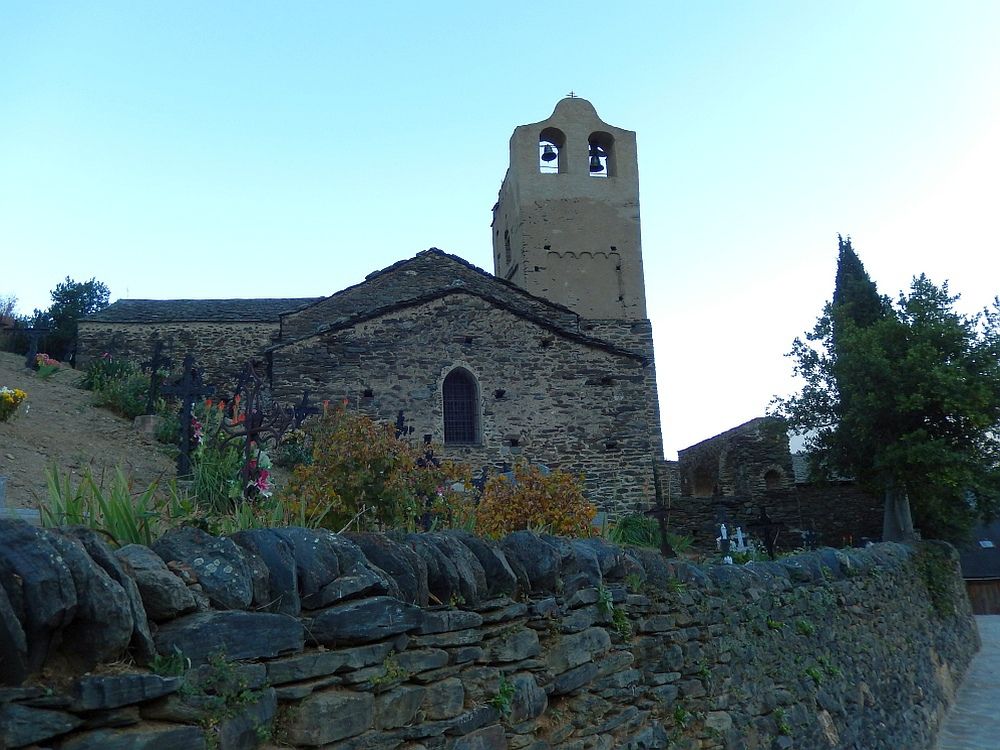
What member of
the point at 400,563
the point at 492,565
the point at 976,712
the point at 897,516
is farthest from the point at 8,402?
the point at 897,516

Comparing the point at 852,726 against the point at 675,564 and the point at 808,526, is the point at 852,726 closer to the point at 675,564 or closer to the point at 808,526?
the point at 675,564

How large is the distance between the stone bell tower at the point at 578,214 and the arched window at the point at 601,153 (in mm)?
31

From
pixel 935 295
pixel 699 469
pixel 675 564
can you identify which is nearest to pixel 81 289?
pixel 699 469

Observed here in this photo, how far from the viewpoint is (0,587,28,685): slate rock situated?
1869 millimetres

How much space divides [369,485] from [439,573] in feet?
8.73

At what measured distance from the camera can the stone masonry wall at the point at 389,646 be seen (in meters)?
2.04

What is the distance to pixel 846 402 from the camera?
685 inches

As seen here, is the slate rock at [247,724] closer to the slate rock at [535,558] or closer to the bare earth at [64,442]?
the slate rock at [535,558]

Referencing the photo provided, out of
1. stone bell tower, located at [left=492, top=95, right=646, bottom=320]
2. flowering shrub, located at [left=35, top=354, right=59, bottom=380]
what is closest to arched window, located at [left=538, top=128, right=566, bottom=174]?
stone bell tower, located at [left=492, top=95, right=646, bottom=320]

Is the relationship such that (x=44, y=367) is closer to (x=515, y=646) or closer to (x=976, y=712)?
(x=515, y=646)

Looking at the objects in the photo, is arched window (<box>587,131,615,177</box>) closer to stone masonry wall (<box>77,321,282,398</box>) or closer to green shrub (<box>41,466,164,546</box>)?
stone masonry wall (<box>77,321,282,398</box>)

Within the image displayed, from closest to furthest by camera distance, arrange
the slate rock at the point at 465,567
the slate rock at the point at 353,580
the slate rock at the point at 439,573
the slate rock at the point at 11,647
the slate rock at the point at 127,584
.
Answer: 1. the slate rock at the point at 11,647
2. the slate rock at the point at 127,584
3. the slate rock at the point at 353,580
4. the slate rock at the point at 439,573
5. the slate rock at the point at 465,567

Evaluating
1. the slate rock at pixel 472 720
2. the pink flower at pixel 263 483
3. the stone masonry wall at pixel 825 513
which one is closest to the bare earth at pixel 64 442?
the pink flower at pixel 263 483

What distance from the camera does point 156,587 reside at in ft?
7.61
